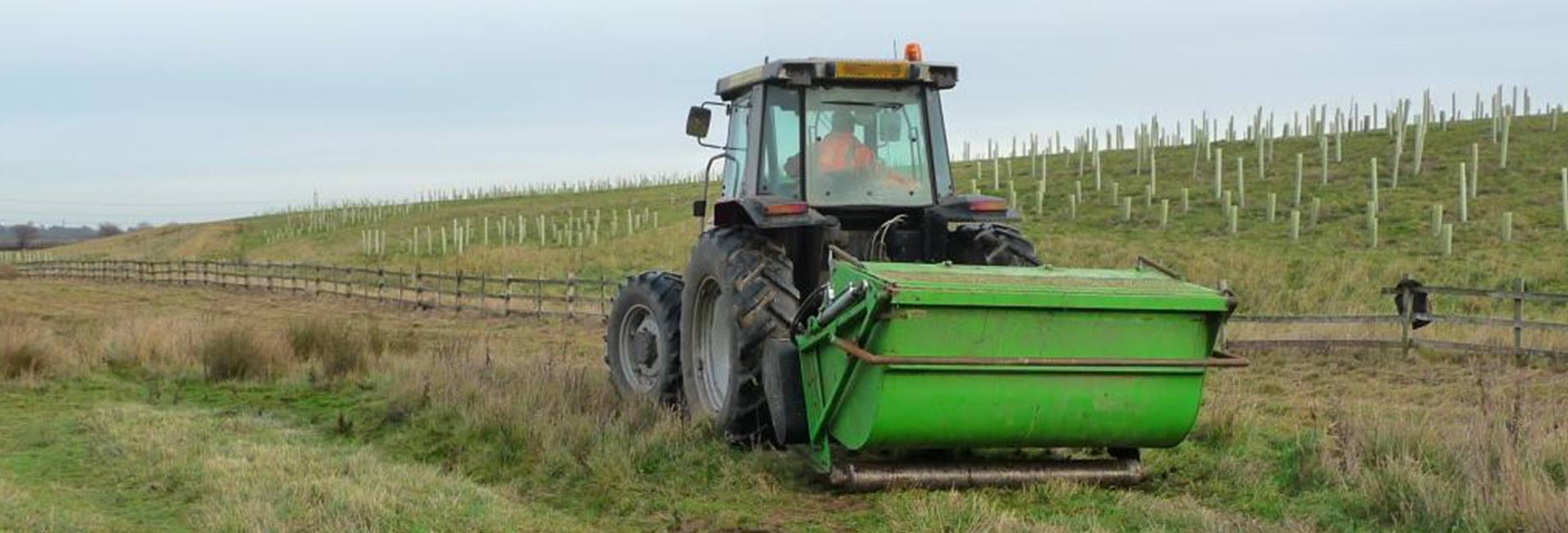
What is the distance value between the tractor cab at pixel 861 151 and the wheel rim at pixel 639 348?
4.06 ft

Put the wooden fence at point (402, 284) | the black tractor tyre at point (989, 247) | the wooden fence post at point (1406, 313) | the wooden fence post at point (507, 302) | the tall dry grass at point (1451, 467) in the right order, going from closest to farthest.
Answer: the tall dry grass at point (1451, 467)
the black tractor tyre at point (989, 247)
the wooden fence post at point (1406, 313)
the wooden fence post at point (507, 302)
the wooden fence at point (402, 284)

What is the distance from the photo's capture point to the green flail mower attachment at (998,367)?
641 centimetres

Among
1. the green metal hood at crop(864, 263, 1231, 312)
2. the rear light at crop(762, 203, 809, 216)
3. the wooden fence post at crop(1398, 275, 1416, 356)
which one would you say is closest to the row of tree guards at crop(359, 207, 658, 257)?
the wooden fence post at crop(1398, 275, 1416, 356)

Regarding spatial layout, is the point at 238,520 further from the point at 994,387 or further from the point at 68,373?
the point at 68,373

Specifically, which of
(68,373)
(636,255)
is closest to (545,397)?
(68,373)

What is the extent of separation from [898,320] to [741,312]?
1331mm

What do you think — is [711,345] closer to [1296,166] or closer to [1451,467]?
[1451,467]

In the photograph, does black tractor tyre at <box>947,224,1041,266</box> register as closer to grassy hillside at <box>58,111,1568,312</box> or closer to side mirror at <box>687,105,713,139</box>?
side mirror at <box>687,105,713,139</box>

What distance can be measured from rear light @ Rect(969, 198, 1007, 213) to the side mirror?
190 centimetres

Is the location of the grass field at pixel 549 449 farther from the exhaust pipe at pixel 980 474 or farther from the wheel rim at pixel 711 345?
the wheel rim at pixel 711 345

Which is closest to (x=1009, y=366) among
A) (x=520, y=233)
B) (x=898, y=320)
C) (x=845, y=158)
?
(x=898, y=320)

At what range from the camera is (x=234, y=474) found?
289 inches

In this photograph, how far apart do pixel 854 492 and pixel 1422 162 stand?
3559 centimetres

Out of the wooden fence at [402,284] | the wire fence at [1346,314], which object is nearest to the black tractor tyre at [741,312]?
the wire fence at [1346,314]
